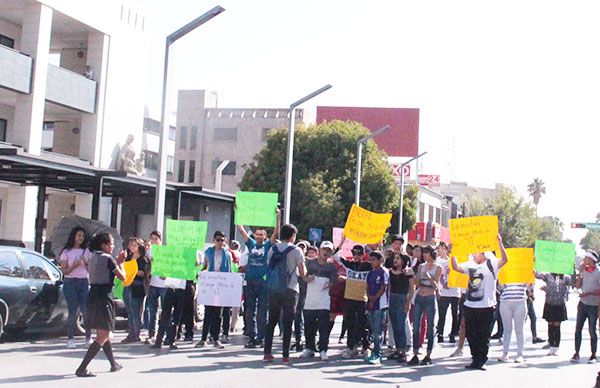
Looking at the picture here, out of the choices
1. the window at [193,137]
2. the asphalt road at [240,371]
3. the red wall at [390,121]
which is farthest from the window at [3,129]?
the red wall at [390,121]

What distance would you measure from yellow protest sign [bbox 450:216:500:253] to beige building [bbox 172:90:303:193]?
53735 millimetres

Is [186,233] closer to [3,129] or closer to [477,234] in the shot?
[477,234]

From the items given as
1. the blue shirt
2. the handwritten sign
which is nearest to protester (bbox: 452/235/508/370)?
the blue shirt

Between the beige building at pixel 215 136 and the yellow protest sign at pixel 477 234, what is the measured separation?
53735mm

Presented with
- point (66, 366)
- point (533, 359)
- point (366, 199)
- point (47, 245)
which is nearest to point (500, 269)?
point (533, 359)

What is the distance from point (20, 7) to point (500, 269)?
19.9 m

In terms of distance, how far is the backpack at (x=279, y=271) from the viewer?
1279 centimetres

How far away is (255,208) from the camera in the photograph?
1730cm

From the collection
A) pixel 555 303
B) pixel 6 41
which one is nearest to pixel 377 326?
pixel 555 303

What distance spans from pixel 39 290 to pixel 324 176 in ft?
109

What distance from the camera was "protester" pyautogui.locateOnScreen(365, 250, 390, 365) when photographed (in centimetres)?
1350

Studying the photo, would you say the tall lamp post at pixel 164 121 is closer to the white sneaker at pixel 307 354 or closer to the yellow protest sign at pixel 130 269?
the yellow protest sign at pixel 130 269

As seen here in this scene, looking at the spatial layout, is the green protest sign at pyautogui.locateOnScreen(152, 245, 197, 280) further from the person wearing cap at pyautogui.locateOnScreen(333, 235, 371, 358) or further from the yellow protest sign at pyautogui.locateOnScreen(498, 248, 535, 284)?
the yellow protest sign at pyautogui.locateOnScreen(498, 248, 535, 284)

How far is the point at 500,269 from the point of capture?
14.6 m
